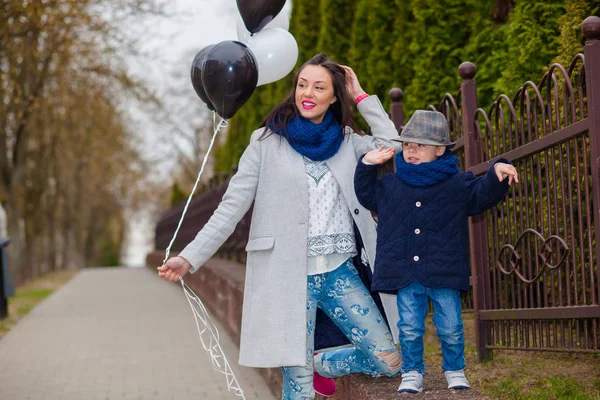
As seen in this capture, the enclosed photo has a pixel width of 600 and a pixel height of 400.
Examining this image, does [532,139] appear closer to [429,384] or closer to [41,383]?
[429,384]

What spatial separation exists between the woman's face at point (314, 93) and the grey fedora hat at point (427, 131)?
434 mm

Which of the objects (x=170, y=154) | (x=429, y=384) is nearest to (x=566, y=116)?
(x=429, y=384)

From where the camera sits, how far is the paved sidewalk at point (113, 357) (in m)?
6.36

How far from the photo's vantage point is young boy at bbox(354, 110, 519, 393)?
145 inches

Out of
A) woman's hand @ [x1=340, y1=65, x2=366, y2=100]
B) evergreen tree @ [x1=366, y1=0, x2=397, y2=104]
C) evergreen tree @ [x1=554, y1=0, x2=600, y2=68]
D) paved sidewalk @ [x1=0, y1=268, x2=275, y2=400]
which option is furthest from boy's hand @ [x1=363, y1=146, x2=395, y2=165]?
evergreen tree @ [x1=366, y1=0, x2=397, y2=104]

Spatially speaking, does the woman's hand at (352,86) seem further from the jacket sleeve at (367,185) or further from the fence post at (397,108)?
the fence post at (397,108)

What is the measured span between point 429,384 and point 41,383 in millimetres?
3925

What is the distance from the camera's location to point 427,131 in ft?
12.3

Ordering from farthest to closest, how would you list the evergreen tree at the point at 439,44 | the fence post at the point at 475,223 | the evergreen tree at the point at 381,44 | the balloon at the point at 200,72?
the evergreen tree at the point at 381,44 < the evergreen tree at the point at 439,44 < the fence post at the point at 475,223 < the balloon at the point at 200,72

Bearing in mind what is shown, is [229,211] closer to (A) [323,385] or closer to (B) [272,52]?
(A) [323,385]

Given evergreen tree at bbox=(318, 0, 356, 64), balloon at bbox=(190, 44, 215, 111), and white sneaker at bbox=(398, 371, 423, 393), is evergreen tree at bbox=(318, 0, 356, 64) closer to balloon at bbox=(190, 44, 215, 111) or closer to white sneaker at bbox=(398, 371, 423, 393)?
balloon at bbox=(190, 44, 215, 111)

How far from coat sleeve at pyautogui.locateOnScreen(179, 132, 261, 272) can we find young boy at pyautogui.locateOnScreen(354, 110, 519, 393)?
1.71 ft

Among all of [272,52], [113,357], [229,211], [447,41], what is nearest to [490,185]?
[229,211]

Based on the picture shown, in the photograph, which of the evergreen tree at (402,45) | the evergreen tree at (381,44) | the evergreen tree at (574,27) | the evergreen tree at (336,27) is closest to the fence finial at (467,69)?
the evergreen tree at (574,27)
